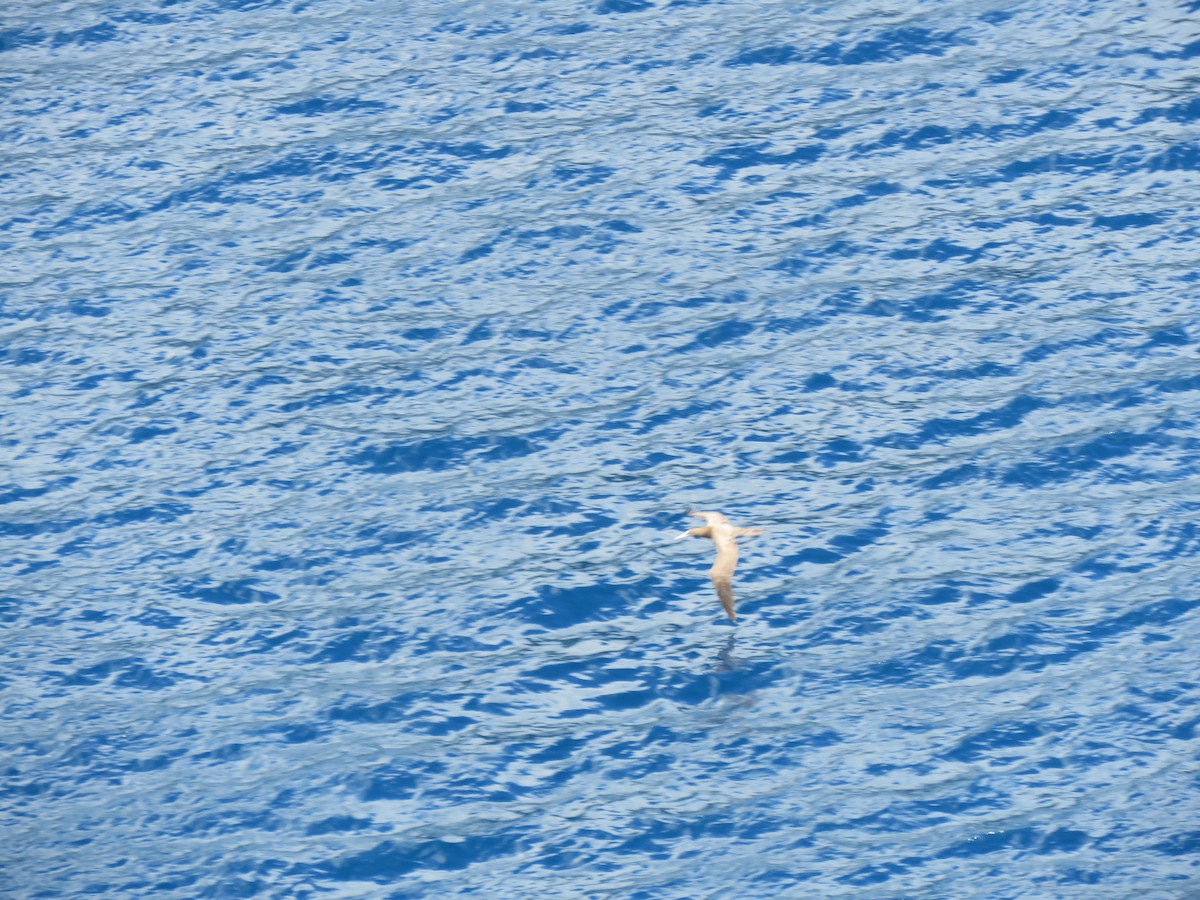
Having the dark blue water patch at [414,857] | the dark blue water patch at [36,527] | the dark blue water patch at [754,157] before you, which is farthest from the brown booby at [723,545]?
the dark blue water patch at [754,157]

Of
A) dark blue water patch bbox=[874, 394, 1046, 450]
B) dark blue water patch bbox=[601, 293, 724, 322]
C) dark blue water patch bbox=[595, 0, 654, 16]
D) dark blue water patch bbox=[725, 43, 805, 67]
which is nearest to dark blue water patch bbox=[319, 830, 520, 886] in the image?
dark blue water patch bbox=[874, 394, 1046, 450]

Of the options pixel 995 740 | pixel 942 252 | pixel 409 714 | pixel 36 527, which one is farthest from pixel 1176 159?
pixel 36 527

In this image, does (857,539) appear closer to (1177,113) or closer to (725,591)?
(725,591)

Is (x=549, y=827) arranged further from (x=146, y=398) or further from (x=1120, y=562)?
(x=146, y=398)

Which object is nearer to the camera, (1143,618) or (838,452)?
(1143,618)

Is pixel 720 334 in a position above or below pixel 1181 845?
above

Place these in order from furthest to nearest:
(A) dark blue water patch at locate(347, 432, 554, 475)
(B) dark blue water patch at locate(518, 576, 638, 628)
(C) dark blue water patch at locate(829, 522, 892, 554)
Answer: (A) dark blue water patch at locate(347, 432, 554, 475)
(C) dark blue water patch at locate(829, 522, 892, 554)
(B) dark blue water patch at locate(518, 576, 638, 628)

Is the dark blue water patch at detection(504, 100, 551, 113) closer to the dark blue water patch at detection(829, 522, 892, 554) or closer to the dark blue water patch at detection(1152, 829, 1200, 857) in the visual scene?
the dark blue water patch at detection(829, 522, 892, 554)
